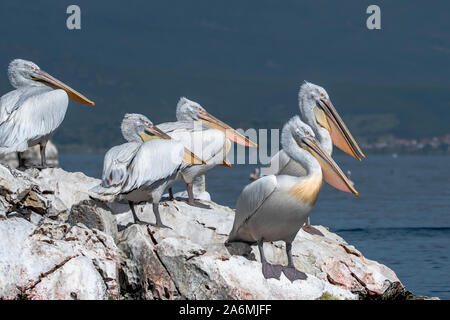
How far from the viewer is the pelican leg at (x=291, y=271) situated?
24.8ft

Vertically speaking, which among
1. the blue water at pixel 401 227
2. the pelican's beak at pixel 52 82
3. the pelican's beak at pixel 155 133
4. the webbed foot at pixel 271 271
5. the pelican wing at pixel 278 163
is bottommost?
the blue water at pixel 401 227

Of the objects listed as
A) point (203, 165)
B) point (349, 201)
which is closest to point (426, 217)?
point (349, 201)

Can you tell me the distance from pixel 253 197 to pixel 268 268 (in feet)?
2.19

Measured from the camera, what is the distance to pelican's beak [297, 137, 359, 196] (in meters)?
7.96

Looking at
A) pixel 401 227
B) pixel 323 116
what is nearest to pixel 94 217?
pixel 323 116

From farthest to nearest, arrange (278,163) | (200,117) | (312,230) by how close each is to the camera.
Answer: (200,117)
(312,230)
(278,163)

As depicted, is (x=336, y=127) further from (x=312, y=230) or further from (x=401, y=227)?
(x=401, y=227)

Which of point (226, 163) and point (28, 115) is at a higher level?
point (28, 115)

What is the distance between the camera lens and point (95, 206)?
794 centimetres

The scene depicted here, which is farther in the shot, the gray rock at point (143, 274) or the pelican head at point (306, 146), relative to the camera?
the pelican head at point (306, 146)

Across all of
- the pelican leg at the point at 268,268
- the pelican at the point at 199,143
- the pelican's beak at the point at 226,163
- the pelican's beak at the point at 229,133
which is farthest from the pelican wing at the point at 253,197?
the pelican's beak at the point at 229,133

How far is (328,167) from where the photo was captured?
8.09 m

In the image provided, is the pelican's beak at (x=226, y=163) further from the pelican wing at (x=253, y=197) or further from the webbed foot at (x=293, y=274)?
the webbed foot at (x=293, y=274)

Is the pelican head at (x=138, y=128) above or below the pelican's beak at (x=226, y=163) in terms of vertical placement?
above
